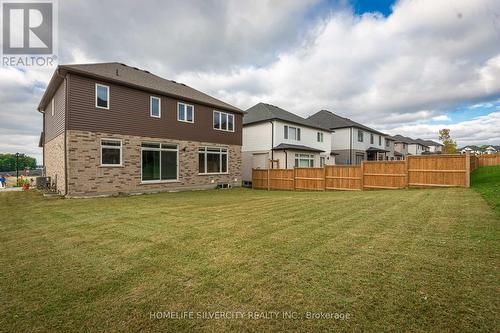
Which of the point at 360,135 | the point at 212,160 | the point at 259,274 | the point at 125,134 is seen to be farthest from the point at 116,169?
the point at 360,135

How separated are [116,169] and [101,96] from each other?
4.08m

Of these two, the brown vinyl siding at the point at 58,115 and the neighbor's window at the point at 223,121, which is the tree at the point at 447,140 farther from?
the brown vinyl siding at the point at 58,115

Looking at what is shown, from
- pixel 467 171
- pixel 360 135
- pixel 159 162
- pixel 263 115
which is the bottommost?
pixel 467 171

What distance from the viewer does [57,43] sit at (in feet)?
39.4

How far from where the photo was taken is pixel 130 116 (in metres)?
13.8

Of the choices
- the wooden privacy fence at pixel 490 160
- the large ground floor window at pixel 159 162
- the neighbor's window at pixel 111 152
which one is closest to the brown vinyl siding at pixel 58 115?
the neighbor's window at pixel 111 152

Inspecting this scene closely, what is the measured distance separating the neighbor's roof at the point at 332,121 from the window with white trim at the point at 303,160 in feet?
31.1

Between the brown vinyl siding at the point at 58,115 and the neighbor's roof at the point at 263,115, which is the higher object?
the neighbor's roof at the point at 263,115

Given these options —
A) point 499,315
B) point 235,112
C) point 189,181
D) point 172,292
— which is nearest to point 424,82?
point 235,112

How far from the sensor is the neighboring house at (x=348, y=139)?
108 feet

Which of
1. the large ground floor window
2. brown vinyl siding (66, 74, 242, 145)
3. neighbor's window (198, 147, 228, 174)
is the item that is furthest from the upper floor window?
the large ground floor window

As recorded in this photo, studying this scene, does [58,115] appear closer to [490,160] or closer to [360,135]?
[360,135]

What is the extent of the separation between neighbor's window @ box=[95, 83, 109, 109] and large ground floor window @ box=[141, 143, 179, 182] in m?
2.97

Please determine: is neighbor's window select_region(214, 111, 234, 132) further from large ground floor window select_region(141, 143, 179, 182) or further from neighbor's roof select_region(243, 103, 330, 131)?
large ground floor window select_region(141, 143, 179, 182)
